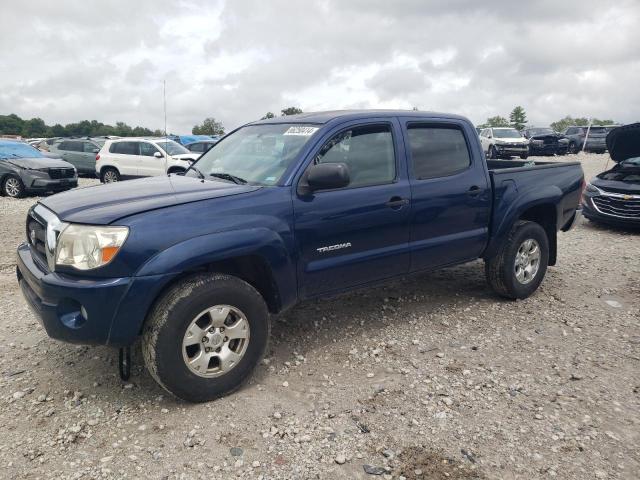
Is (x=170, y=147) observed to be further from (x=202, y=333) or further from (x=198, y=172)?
(x=202, y=333)

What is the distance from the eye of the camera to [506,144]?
22.1m

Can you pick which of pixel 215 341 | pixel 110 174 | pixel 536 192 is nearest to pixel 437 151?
pixel 536 192

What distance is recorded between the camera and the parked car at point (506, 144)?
72.5ft

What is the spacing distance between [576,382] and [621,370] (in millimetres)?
452

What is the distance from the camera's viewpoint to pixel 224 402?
3.09 m

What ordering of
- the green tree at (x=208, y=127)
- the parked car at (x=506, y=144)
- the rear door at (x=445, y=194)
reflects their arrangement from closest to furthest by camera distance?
the rear door at (x=445, y=194)
the parked car at (x=506, y=144)
the green tree at (x=208, y=127)

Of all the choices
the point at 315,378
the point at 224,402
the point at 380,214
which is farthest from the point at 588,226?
the point at 224,402

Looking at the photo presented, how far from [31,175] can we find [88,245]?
12.0m

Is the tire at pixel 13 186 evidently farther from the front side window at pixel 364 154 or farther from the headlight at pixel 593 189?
the headlight at pixel 593 189

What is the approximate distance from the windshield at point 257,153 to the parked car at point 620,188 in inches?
278

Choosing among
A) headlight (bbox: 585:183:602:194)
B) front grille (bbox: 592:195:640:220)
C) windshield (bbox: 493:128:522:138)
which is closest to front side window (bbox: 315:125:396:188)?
front grille (bbox: 592:195:640:220)

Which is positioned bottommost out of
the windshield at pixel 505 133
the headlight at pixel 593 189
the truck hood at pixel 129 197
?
the headlight at pixel 593 189

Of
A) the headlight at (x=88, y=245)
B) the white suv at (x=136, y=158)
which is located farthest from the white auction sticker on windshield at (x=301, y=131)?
the white suv at (x=136, y=158)

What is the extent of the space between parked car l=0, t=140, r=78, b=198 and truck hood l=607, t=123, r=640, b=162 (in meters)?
12.8
